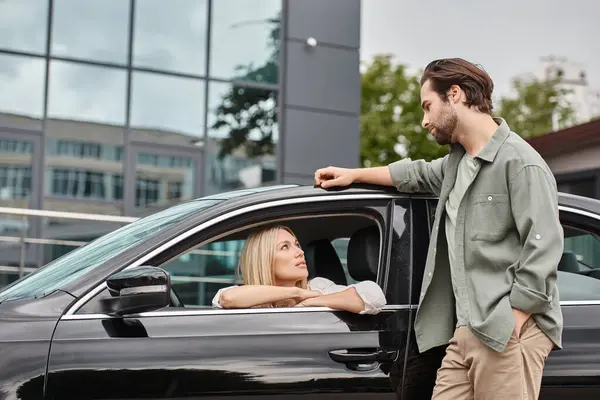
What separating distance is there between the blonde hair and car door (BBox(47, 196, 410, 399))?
309mm

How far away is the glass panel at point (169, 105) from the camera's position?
13305 millimetres

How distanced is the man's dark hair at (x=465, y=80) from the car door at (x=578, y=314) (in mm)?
590

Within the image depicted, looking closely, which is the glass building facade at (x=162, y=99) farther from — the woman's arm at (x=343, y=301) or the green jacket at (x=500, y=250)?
the green jacket at (x=500, y=250)

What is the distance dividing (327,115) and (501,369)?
12037 millimetres

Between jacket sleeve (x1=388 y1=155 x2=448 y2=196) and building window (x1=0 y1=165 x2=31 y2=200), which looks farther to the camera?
building window (x1=0 y1=165 x2=31 y2=200)

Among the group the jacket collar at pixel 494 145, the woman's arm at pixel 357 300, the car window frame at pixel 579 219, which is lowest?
the woman's arm at pixel 357 300

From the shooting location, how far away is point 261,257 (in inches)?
139

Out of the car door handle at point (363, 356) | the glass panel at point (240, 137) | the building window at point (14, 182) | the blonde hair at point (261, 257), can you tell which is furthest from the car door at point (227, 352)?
the glass panel at point (240, 137)

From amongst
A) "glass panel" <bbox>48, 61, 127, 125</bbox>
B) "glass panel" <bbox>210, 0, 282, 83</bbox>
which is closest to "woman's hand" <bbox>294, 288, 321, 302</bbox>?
"glass panel" <bbox>48, 61, 127, 125</bbox>

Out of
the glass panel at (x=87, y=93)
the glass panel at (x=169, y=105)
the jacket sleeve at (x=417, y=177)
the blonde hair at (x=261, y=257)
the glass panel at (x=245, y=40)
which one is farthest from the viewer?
the glass panel at (x=245, y=40)

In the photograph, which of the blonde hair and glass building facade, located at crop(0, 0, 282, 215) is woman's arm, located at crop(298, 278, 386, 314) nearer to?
the blonde hair

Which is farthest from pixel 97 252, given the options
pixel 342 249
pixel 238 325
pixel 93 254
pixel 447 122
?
pixel 447 122

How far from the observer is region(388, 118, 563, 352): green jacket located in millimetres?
2844

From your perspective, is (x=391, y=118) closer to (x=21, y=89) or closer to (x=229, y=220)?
(x=21, y=89)
